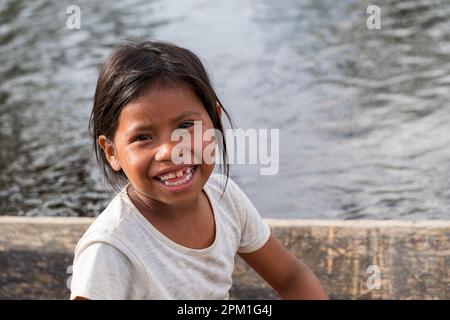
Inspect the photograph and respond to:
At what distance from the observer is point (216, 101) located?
169 cm

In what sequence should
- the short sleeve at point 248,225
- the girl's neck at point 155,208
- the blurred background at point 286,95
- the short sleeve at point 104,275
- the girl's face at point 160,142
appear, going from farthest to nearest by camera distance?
the blurred background at point 286,95
the short sleeve at point 248,225
the girl's neck at point 155,208
the girl's face at point 160,142
the short sleeve at point 104,275

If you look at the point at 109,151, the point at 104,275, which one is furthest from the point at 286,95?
the point at 104,275

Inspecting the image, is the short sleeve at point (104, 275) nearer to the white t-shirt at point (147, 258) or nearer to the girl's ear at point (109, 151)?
the white t-shirt at point (147, 258)

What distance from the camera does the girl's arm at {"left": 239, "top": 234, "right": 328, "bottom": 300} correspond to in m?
1.92

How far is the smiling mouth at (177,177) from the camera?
1579mm

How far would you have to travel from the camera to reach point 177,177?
1.59 meters

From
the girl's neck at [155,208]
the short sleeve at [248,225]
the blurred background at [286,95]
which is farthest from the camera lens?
the blurred background at [286,95]

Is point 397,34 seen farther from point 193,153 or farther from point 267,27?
point 193,153

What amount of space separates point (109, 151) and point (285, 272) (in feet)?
1.89

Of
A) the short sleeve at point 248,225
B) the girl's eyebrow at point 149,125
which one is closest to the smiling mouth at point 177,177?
the girl's eyebrow at point 149,125

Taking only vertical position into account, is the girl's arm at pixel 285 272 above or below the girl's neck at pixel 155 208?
below

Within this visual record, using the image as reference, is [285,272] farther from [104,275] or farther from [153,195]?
[104,275]

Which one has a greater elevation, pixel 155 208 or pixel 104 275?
pixel 155 208
